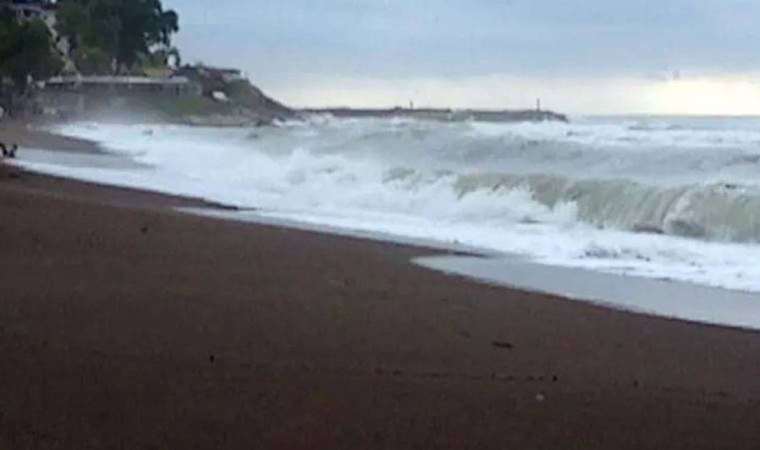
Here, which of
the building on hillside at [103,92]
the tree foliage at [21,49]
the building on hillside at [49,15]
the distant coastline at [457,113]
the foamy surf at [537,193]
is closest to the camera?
the foamy surf at [537,193]

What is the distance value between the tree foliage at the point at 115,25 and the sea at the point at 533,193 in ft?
233

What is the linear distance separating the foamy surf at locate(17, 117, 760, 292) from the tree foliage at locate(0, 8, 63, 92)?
33147 mm

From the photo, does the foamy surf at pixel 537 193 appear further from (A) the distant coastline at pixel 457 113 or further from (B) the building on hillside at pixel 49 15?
(A) the distant coastline at pixel 457 113

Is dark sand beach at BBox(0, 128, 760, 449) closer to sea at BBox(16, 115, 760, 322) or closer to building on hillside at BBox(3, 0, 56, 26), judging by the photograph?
sea at BBox(16, 115, 760, 322)

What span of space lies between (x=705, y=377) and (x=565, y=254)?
23.9 ft

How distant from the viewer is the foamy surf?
1504 centimetres

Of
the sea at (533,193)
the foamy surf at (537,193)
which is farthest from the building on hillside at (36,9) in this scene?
the foamy surf at (537,193)

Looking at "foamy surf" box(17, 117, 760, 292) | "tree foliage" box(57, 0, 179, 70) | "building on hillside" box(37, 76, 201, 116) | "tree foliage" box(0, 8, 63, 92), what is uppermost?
"tree foliage" box(57, 0, 179, 70)

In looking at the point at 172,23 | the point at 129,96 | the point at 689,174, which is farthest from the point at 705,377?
the point at 172,23

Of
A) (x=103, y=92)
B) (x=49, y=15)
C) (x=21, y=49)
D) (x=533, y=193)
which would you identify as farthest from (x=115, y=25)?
(x=533, y=193)

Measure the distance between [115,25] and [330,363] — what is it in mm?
106851

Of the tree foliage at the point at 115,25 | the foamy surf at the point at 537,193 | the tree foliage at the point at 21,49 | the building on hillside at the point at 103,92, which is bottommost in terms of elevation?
the foamy surf at the point at 537,193

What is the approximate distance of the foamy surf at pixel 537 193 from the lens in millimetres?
15039

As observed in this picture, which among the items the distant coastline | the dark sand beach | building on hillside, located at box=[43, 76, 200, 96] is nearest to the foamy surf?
the dark sand beach
